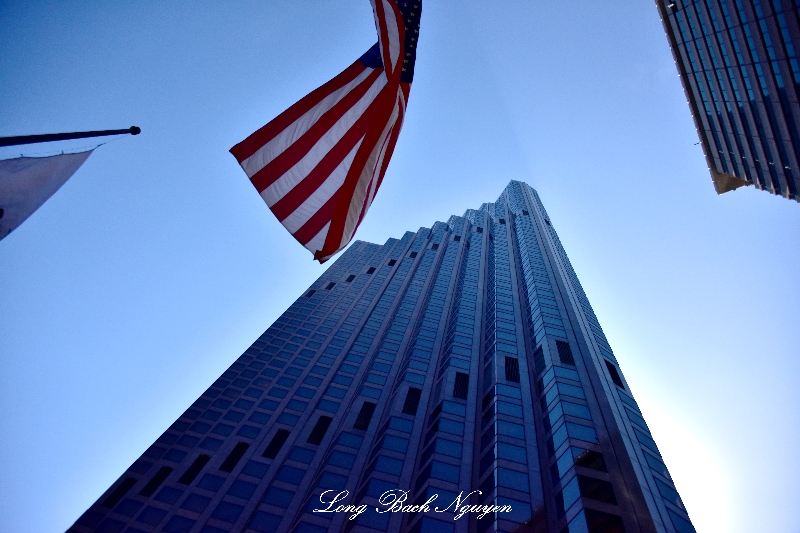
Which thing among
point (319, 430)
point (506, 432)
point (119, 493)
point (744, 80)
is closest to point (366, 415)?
point (319, 430)

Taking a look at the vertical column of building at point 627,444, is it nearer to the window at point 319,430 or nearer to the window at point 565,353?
the window at point 565,353

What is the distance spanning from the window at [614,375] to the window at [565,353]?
14.4 feet

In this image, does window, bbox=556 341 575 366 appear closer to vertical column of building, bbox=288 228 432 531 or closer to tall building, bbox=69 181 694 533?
tall building, bbox=69 181 694 533

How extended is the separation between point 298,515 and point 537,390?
24533 mm

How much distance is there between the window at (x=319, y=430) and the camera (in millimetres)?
45250

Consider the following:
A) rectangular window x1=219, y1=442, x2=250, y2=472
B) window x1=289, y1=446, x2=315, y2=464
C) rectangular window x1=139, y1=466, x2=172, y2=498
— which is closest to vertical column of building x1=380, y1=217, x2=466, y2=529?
window x1=289, y1=446, x2=315, y2=464

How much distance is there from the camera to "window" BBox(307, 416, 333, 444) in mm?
45250

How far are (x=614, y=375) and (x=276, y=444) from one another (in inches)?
1448

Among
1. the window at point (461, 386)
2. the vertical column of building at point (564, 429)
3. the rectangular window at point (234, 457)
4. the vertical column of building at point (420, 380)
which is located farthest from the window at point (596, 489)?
the rectangular window at point (234, 457)

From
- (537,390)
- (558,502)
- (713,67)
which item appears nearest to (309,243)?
(558,502)

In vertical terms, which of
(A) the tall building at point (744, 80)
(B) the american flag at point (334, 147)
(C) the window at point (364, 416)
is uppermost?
(A) the tall building at point (744, 80)

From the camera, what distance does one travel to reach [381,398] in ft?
167

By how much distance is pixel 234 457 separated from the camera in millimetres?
43750

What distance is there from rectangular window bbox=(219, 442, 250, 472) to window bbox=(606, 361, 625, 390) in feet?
129
